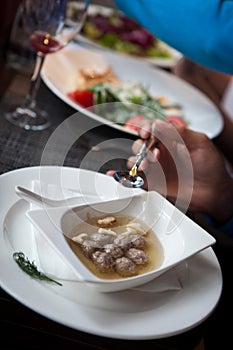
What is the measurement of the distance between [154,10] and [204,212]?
1.83ft

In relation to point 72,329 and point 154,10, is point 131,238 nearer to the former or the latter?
point 72,329

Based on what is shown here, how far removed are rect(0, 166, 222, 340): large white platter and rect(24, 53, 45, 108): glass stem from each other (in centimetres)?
38

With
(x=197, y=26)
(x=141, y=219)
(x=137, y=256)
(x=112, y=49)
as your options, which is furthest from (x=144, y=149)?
→ (x=112, y=49)

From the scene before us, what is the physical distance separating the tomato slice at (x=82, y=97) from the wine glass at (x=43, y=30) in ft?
0.41

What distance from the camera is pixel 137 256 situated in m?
0.74

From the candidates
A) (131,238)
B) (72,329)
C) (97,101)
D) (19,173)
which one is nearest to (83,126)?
(97,101)

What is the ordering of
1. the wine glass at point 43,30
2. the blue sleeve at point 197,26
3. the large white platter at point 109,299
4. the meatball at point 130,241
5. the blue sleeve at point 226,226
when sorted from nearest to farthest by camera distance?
the large white platter at point 109,299 < the meatball at point 130,241 < the wine glass at point 43,30 < the blue sleeve at point 226,226 < the blue sleeve at point 197,26

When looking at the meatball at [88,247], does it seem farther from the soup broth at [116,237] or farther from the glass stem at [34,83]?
the glass stem at [34,83]

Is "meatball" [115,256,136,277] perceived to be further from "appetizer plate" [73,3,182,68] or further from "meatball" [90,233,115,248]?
"appetizer plate" [73,3,182,68]

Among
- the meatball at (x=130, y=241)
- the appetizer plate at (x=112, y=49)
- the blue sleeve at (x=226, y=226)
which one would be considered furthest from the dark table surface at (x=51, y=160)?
the appetizer plate at (x=112, y=49)

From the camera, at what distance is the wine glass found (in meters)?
1.12

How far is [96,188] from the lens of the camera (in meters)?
0.91

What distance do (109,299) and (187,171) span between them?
38cm

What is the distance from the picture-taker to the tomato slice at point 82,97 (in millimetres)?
1293
